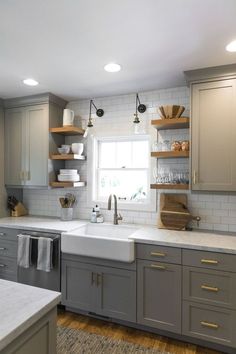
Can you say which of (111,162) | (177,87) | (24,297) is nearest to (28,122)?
(111,162)

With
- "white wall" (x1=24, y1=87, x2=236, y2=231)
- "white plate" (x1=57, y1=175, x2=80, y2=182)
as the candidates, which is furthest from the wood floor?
"white plate" (x1=57, y1=175, x2=80, y2=182)

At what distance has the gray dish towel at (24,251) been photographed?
264 centimetres

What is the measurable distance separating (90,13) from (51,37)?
0.42 m

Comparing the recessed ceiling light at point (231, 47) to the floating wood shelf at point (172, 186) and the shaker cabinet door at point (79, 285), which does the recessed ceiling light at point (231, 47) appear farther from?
the shaker cabinet door at point (79, 285)

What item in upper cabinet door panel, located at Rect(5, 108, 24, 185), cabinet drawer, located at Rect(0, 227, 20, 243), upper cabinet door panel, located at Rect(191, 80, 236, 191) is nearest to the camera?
upper cabinet door panel, located at Rect(191, 80, 236, 191)

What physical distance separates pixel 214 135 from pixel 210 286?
134 centimetres

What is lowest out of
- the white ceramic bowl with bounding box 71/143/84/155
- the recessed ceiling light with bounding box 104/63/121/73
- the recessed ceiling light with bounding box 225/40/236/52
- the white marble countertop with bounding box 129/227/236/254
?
the white marble countertop with bounding box 129/227/236/254

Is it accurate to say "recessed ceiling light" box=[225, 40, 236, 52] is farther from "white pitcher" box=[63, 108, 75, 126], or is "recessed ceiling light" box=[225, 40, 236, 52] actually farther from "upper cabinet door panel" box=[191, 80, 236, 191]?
"white pitcher" box=[63, 108, 75, 126]

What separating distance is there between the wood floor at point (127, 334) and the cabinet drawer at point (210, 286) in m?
0.44

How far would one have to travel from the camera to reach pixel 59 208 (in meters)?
3.34

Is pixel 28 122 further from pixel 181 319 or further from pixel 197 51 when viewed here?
pixel 181 319

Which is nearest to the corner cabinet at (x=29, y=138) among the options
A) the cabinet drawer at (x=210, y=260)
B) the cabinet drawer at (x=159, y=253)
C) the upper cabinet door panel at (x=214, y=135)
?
the cabinet drawer at (x=159, y=253)

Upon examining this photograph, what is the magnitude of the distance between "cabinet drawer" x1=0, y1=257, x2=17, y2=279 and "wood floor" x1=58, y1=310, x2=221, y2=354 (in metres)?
0.73

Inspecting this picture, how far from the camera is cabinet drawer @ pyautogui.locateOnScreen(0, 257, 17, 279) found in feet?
9.19
